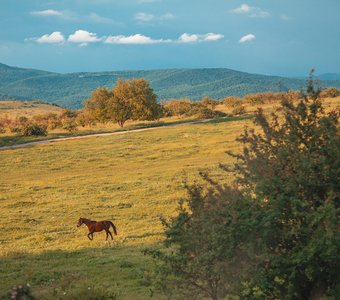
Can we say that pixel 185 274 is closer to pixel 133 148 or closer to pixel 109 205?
pixel 109 205

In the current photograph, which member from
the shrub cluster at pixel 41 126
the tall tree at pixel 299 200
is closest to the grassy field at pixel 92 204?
the tall tree at pixel 299 200

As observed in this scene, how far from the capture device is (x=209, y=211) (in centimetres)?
1217

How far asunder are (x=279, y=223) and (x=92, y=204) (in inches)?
962

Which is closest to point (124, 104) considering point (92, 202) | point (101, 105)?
point (101, 105)

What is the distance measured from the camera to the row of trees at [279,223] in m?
11.4

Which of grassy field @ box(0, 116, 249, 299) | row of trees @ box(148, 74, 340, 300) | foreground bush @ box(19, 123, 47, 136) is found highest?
row of trees @ box(148, 74, 340, 300)

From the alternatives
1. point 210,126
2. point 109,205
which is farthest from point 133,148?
point 109,205

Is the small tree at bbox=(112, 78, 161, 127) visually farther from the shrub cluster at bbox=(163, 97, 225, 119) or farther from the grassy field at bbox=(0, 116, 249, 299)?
the grassy field at bbox=(0, 116, 249, 299)

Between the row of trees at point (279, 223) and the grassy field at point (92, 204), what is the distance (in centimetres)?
452

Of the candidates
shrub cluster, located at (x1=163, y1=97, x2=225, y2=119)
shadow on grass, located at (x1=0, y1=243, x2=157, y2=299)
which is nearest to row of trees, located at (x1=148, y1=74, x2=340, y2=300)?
shadow on grass, located at (x1=0, y1=243, x2=157, y2=299)

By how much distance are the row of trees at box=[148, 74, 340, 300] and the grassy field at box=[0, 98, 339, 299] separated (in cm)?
452

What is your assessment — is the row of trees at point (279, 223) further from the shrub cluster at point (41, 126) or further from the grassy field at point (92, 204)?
the shrub cluster at point (41, 126)

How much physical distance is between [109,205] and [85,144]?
3890 centimetres

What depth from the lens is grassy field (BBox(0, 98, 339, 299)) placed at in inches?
776
